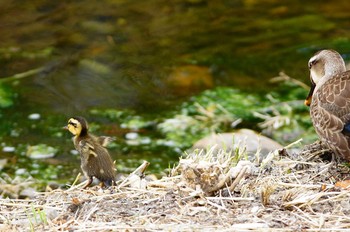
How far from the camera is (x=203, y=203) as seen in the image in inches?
208

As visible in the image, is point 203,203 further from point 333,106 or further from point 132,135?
point 132,135

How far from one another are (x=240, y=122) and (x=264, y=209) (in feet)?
16.2

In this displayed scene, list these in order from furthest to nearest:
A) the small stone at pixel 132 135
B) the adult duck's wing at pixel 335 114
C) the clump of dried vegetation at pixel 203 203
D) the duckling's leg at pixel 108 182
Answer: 1. the small stone at pixel 132 135
2. the adult duck's wing at pixel 335 114
3. the duckling's leg at pixel 108 182
4. the clump of dried vegetation at pixel 203 203

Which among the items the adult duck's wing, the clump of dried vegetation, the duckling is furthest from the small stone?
the clump of dried vegetation

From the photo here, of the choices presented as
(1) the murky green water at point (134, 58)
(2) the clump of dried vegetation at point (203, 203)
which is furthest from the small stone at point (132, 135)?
(2) the clump of dried vegetation at point (203, 203)

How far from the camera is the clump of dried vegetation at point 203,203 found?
5055 mm

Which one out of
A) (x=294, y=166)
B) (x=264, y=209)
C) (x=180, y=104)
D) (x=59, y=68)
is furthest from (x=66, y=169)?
(x=264, y=209)

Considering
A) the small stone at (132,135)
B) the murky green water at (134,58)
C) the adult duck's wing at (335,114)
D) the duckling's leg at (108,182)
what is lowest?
the small stone at (132,135)

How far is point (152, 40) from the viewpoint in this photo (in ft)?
41.6

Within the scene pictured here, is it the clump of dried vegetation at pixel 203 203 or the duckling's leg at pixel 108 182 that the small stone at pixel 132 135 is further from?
the clump of dried vegetation at pixel 203 203

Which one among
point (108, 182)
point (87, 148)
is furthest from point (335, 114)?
point (87, 148)

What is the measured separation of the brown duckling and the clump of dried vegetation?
28 cm

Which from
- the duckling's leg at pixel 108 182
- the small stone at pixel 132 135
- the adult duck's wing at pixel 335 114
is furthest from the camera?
the small stone at pixel 132 135

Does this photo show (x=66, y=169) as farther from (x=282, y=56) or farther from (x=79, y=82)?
(x=282, y=56)
